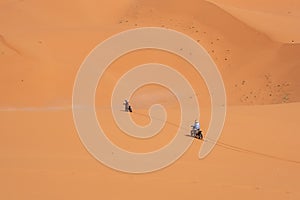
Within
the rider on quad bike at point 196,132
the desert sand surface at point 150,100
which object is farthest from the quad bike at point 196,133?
the desert sand surface at point 150,100

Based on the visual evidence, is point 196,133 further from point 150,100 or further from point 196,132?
point 150,100

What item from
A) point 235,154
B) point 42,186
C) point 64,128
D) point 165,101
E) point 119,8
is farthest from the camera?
point 119,8

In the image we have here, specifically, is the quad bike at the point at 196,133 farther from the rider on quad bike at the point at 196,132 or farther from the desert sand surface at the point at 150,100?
the desert sand surface at the point at 150,100

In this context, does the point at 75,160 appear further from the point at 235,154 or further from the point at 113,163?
the point at 235,154

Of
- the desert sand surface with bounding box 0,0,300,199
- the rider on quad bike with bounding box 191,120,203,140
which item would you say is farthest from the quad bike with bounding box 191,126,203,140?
the desert sand surface with bounding box 0,0,300,199

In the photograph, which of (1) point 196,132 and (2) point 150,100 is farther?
(2) point 150,100

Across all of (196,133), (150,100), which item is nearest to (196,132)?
(196,133)

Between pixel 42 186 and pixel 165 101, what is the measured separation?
1287cm

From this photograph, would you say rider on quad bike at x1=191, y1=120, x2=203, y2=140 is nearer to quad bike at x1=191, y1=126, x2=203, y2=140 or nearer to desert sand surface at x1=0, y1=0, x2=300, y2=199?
quad bike at x1=191, y1=126, x2=203, y2=140

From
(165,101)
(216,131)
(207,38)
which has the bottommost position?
(216,131)

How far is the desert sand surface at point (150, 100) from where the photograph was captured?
8.98 m

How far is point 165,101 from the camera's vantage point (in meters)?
21.2

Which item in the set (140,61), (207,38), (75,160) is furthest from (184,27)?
(75,160)

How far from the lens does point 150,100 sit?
69.7 ft
